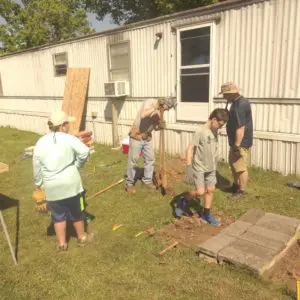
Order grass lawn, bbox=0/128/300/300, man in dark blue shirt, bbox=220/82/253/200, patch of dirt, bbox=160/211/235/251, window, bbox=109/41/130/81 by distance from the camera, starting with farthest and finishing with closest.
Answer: window, bbox=109/41/130/81 < man in dark blue shirt, bbox=220/82/253/200 < patch of dirt, bbox=160/211/235/251 < grass lawn, bbox=0/128/300/300

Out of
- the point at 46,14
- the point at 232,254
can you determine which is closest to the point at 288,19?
the point at 232,254

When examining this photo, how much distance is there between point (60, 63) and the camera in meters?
12.8

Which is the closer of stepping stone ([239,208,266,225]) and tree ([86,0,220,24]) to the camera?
stepping stone ([239,208,266,225])

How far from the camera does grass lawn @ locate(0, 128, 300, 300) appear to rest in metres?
3.46

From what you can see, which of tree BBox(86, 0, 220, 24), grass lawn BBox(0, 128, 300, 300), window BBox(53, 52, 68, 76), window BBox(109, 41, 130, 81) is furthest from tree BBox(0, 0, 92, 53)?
grass lawn BBox(0, 128, 300, 300)

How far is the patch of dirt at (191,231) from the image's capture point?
4.44 meters

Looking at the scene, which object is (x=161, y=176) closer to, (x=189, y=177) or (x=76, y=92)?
(x=189, y=177)

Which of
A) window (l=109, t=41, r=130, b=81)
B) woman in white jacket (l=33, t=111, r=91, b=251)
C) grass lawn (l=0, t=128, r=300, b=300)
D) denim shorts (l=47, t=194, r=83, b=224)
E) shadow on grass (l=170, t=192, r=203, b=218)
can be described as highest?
window (l=109, t=41, r=130, b=81)

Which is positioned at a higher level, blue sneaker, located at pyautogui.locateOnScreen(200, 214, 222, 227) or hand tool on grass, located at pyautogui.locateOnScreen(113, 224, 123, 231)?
blue sneaker, located at pyautogui.locateOnScreen(200, 214, 222, 227)

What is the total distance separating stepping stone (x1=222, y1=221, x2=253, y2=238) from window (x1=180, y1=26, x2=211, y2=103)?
4487mm

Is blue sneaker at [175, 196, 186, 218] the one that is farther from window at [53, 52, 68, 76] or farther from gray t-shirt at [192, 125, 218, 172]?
window at [53, 52, 68, 76]

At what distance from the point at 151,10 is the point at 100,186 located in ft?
71.4

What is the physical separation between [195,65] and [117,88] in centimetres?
285

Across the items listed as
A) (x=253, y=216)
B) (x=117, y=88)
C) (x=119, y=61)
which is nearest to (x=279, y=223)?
(x=253, y=216)
